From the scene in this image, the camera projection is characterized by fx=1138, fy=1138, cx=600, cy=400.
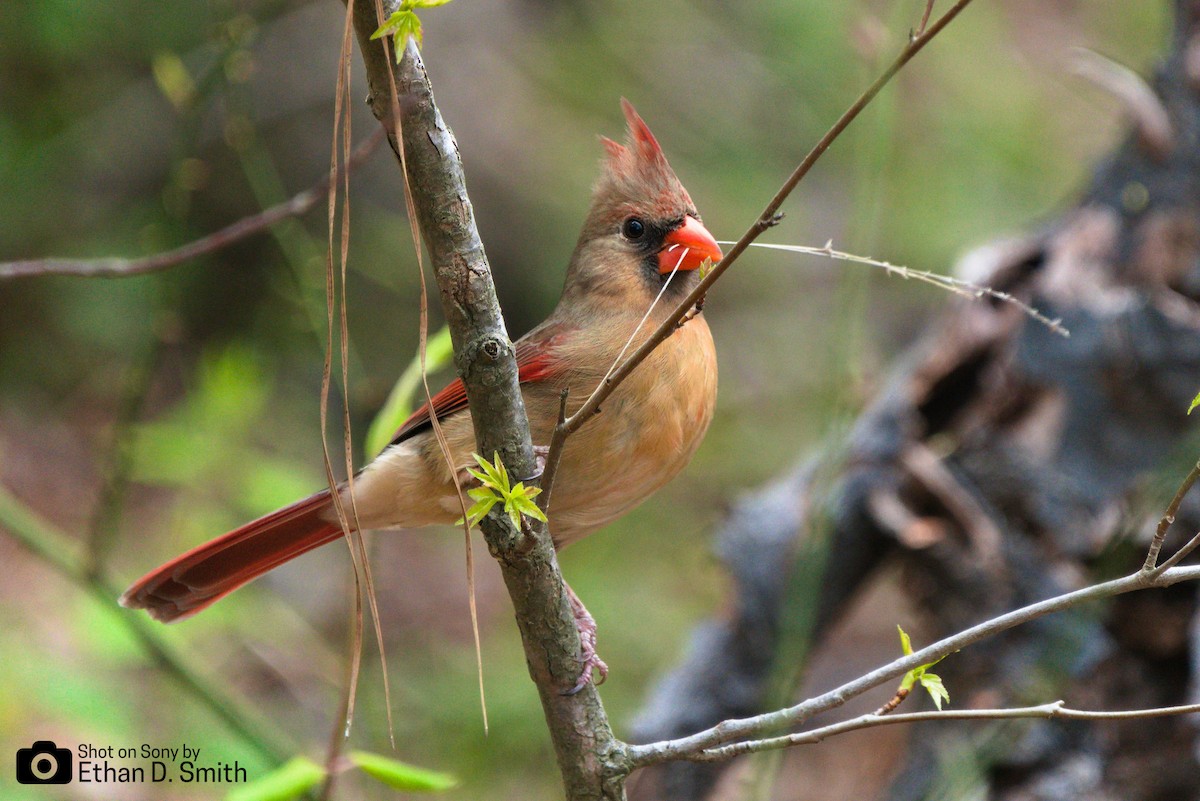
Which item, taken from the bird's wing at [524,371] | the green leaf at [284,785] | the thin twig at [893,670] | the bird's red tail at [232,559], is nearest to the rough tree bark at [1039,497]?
the bird's wing at [524,371]

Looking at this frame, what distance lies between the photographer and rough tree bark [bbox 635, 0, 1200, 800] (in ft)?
9.20

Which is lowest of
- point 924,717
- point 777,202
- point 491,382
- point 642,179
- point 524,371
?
point 924,717

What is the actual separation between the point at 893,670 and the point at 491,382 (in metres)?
0.72

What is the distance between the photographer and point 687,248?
278 cm

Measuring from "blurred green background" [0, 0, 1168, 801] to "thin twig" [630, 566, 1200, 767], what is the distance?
234 cm

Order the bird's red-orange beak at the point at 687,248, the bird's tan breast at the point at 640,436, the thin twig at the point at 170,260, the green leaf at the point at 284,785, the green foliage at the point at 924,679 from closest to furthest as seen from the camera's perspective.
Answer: the green foliage at the point at 924,679
the green leaf at the point at 284,785
the thin twig at the point at 170,260
the bird's tan breast at the point at 640,436
the bird's red-orange beak at the point at 687,248

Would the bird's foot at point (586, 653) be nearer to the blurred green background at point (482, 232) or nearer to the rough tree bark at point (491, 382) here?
the rough tree bark at point (491, 382)

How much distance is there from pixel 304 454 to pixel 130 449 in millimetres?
3326

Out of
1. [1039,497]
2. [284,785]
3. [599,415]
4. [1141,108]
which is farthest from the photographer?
[1141,108]

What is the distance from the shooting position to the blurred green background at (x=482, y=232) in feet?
15.9

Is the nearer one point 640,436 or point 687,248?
point 640,436

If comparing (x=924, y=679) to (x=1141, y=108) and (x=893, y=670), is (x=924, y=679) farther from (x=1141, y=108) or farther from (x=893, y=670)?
(x=1141, y=108)

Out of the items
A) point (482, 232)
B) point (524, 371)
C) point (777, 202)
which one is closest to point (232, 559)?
point (524, 371)

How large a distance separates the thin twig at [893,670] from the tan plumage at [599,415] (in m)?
0.78
